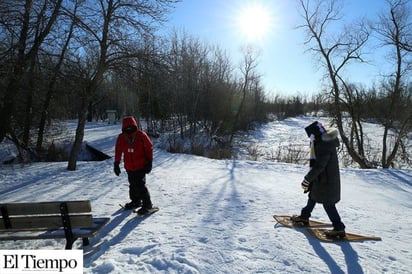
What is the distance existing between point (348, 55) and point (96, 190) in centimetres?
1650

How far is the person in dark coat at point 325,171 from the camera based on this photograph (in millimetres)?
4227

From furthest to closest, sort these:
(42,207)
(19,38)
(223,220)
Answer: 1. (19,38)
2. (223,220)
3. (42,207)

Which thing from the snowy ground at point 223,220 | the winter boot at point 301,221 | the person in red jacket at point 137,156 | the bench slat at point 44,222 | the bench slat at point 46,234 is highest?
the person in red jacket at point 137,156

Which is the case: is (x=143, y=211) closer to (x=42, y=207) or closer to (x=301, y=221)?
(x=42, y=207)

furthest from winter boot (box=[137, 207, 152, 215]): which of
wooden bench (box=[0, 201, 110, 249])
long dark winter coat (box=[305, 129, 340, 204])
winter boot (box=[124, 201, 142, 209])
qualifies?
long dark winter coat (box=[305, 129, 340, 204])

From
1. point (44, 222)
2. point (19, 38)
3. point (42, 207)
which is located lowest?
point (44, 222)

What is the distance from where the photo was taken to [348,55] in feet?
57.5

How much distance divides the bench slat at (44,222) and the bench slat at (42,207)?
0.27 feet

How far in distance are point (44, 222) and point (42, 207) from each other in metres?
0.21

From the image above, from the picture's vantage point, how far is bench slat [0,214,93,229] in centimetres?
368

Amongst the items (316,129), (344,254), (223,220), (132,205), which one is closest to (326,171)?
(316,129)

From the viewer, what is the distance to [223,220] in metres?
5.09

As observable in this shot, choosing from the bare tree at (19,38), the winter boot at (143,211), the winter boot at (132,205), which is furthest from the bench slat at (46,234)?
the bare tree at (19,38)

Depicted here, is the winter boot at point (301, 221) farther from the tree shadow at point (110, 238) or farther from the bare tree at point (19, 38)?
the bare tree at point (19, 38)
